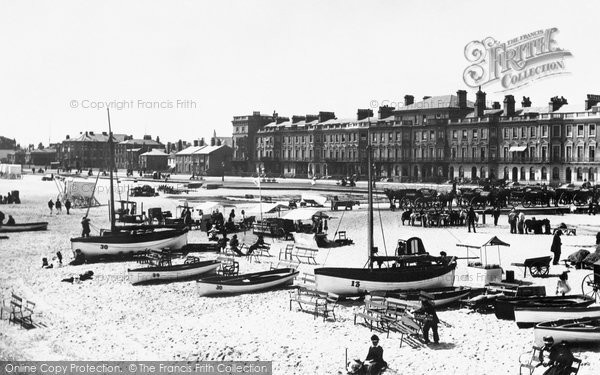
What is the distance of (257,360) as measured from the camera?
610 inches

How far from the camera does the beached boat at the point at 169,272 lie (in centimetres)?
2361

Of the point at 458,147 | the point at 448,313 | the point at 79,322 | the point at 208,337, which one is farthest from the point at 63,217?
the point at 458,147

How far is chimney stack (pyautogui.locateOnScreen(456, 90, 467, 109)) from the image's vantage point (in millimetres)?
86938

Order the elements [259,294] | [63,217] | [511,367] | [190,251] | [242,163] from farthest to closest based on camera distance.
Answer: [242,163] < [63,217] < [190,251] < [259,294] < [511,367]

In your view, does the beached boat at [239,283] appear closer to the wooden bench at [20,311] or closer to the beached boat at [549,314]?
the wooden bench at [20,311]

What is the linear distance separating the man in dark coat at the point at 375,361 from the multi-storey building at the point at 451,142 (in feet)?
211

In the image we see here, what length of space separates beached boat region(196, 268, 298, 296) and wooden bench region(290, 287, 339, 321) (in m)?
1.68

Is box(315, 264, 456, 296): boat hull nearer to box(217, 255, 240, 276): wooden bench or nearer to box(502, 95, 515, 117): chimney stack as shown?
→ box(217, 255, 240, 276): wooden bench

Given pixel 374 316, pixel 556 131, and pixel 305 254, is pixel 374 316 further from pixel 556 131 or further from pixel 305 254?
pixel 556 131

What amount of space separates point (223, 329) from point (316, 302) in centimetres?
266

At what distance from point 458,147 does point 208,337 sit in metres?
71.4

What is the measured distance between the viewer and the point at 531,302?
52.4ft

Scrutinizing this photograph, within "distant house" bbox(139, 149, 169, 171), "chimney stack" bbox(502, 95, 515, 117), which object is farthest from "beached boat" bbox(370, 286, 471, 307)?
"distant house" bbox(139, 149, 169, 171)

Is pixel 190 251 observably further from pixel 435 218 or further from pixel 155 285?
pixel 435 218
